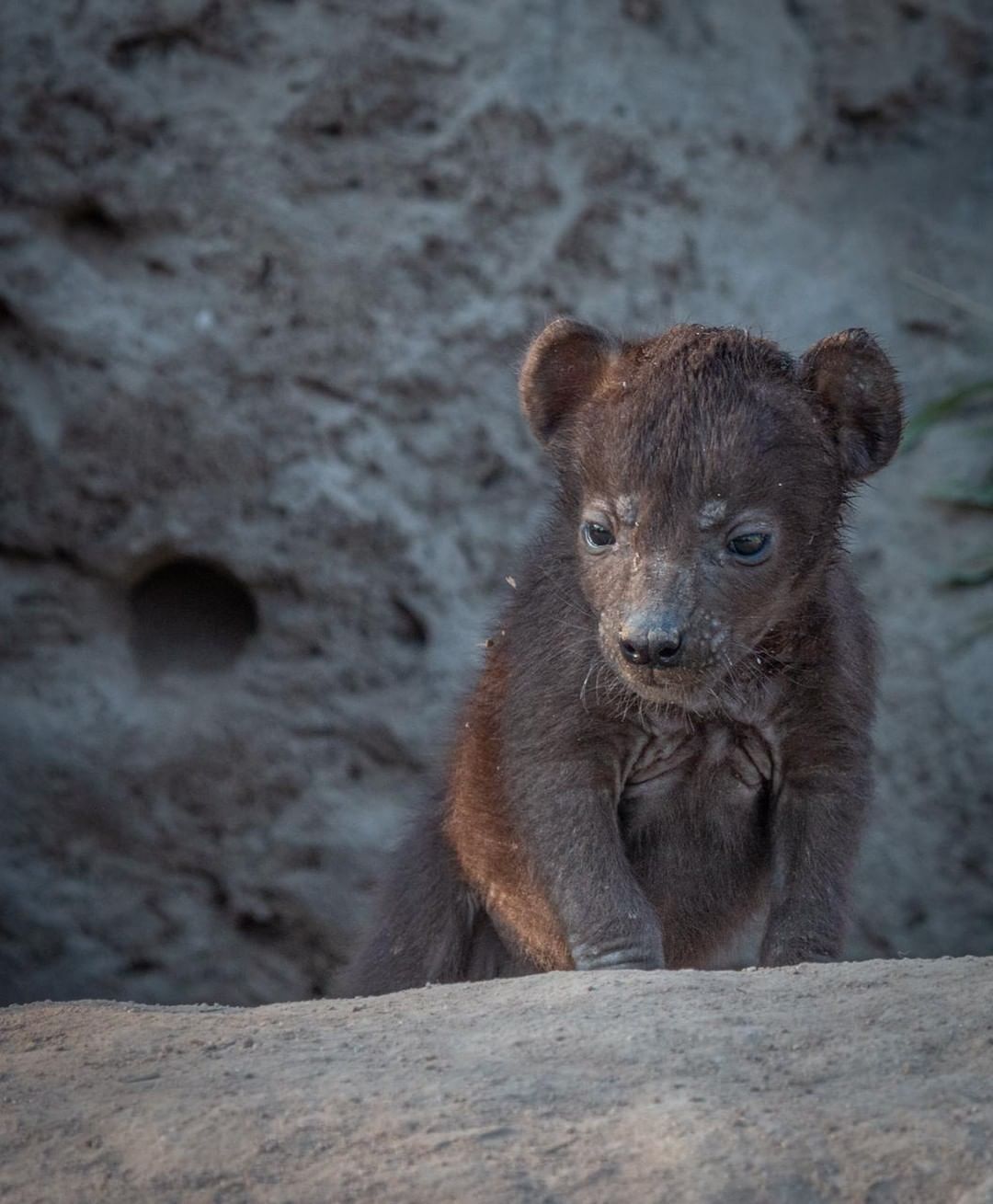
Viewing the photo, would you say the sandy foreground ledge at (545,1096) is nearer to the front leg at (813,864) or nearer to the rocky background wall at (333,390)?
the front leg at (813,864)

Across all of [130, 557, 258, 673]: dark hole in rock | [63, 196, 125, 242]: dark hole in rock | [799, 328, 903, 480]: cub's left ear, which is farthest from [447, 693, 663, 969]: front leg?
[63, 196, 125, 242]: dark hole in rock

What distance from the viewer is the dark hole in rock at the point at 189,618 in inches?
316

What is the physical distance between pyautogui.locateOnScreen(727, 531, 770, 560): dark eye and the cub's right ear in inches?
27.9

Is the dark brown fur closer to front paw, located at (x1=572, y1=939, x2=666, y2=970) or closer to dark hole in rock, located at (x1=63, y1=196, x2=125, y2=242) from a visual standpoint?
front paw, located at (x1=572, y1=939, x2=666, y2=970)

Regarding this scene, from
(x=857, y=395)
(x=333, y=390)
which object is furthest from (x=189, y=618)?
(x=857, y=395)

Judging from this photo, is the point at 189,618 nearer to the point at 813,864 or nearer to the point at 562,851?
the point at 562,851

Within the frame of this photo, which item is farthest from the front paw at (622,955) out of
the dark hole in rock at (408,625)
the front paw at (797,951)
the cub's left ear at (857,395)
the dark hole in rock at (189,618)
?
the dark hole in rock at (189,618)

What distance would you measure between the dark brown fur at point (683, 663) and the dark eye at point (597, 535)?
1 centimetres

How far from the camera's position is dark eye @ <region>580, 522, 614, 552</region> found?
183 inches

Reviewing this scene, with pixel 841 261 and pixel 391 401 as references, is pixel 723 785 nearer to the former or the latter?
pixel 391 401

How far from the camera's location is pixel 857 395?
475cm

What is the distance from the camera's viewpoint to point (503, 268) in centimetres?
782

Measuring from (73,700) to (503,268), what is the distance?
8.50ft

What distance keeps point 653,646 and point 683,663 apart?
124 millimetres
